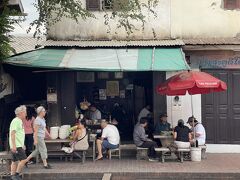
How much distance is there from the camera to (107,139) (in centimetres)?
1564

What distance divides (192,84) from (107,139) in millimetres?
3206

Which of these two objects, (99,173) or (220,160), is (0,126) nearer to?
(99,173)

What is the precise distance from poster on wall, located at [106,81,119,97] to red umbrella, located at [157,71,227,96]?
372 cm

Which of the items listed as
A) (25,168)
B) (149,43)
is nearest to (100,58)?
(149,43)

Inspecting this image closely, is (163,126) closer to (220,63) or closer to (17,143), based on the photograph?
(220,63)

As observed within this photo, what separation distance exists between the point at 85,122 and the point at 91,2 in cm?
402

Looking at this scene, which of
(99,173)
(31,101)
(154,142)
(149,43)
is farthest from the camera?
(31,101)

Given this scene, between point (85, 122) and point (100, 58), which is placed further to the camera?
point (85, 122)

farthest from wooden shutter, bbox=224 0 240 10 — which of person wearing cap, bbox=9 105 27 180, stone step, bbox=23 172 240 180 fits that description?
person wearing cap, bbox=9 105 27 180

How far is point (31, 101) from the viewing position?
58.0 feet

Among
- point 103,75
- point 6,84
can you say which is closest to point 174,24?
point 103,75

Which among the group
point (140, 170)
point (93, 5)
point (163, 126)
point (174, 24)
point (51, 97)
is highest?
point (93, 5)

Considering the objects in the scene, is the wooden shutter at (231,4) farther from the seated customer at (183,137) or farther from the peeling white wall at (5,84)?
the peeling white wall at (5,84)

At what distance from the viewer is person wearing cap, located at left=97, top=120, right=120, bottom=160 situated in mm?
15508
